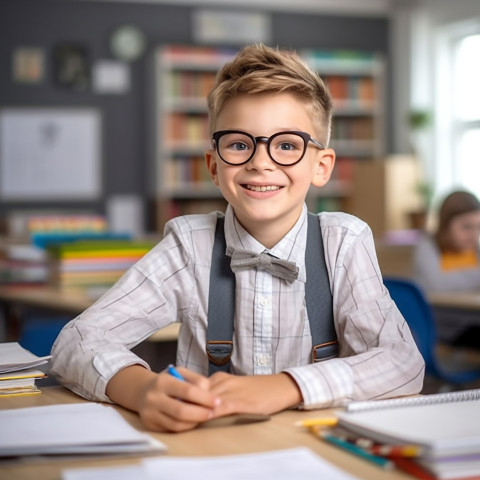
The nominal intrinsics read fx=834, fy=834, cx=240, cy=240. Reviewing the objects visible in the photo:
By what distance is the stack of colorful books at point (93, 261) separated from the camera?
3311 millimetres

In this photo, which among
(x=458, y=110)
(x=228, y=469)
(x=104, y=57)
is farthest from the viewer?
(x=458, y=110)

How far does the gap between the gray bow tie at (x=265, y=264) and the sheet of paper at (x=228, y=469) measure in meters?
0.55

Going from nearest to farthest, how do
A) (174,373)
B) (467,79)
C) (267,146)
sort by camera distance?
(174,373) → (267,146) → (467,79)

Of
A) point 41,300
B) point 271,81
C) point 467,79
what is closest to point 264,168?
point 271,81

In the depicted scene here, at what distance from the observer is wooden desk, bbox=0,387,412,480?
0.91 meters

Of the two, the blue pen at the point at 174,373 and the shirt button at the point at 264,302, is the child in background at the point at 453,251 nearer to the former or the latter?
the shirt button at the point at 264,302

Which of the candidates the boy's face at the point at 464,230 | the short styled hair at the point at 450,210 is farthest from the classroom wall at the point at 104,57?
the boy's face at the point at 464,230

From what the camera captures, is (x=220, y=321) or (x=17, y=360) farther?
(x=220, y=321)

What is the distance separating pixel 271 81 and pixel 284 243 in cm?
29

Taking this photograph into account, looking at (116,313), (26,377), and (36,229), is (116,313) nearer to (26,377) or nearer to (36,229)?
(26,377)

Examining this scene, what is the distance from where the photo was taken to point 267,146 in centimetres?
139

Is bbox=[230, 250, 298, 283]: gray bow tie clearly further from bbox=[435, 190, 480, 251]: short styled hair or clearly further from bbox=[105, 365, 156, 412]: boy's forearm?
bbox=[435, 190, 480, 251]: short styled hair

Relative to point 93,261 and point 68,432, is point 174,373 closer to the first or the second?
point 68,432

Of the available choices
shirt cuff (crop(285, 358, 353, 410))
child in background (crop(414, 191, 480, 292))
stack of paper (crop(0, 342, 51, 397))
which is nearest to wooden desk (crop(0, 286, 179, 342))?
stack of paper (crop(0, 342, 51, 397))
